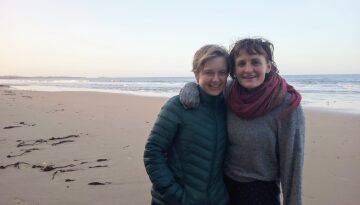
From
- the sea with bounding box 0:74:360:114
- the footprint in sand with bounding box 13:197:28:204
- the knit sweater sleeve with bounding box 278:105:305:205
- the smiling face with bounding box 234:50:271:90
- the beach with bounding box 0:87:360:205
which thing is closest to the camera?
the knit sweater sleeve with bounding box 278:105:305:205

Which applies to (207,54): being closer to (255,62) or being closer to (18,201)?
(255,62)

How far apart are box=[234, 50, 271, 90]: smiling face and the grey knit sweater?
0.65 feet

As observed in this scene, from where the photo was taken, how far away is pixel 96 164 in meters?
5.04

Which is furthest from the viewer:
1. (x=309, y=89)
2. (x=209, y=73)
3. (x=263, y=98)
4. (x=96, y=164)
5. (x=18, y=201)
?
(x=309, y=89)

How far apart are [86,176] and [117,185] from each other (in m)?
0.51

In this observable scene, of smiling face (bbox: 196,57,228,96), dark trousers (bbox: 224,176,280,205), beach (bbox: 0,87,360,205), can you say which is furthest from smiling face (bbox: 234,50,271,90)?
beach (bbox: 0,87,360,205)

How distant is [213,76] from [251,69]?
0.76 feet

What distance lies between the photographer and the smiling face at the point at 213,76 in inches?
85.1

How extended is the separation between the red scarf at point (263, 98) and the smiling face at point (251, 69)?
0.15ft

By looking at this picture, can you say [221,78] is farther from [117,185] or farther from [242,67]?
[117,185]

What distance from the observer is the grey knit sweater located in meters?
2.08

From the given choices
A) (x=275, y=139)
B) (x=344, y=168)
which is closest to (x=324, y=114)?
(x=344, y=168)

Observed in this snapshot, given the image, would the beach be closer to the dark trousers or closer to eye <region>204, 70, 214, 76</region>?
the dark trousers

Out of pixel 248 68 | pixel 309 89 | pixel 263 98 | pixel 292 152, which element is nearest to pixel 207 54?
pixel 248 68
